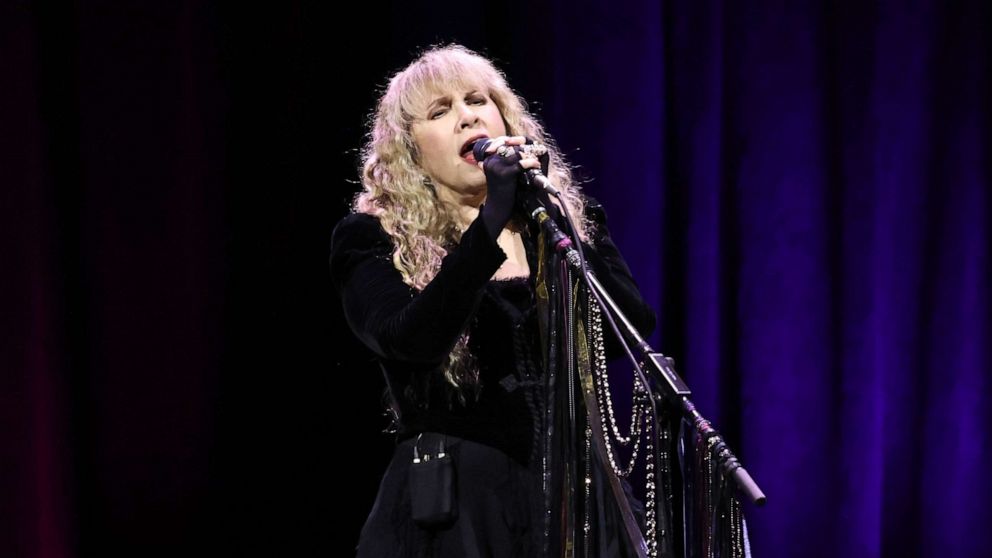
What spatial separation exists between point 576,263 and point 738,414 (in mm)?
1563

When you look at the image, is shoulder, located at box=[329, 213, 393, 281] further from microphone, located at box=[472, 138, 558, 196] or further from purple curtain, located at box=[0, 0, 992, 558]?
purple curtain, located at box=[0, 0, 992, 558]

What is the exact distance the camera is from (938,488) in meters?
2.37

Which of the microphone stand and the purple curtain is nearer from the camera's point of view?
the microphone stand

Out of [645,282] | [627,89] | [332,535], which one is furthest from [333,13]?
[332,535]

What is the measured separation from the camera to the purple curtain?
6.95 feet

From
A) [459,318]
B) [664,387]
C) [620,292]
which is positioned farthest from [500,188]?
[664,387]

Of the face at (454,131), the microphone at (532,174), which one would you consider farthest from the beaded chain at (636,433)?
the face at (454,131)

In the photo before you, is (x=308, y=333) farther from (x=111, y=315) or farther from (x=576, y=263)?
(x=576, y=263)

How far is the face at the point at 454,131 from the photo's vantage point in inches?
55.2

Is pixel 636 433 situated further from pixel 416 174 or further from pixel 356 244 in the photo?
pixel 416 174

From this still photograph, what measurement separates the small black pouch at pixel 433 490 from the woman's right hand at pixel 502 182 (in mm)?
288

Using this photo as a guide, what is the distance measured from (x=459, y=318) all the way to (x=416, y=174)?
0.41 metres

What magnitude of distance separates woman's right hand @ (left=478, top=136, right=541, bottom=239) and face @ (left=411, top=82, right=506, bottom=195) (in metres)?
0.29

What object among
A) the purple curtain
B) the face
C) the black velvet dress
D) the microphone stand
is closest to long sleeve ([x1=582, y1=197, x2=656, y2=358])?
the black velvet dress
